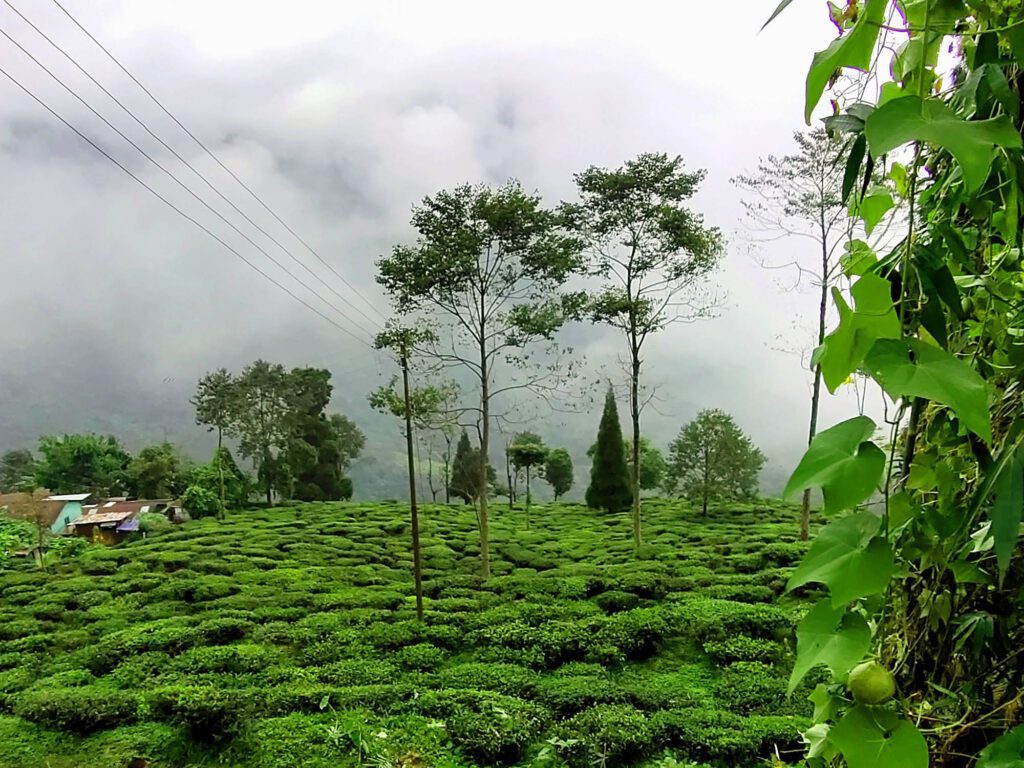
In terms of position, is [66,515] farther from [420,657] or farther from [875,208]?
[875,208]

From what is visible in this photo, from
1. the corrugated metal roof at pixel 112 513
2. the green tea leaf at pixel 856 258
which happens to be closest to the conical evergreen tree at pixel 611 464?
the corrugated metal roof at pixel 112 513

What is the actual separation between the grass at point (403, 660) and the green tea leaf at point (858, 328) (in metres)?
1.31

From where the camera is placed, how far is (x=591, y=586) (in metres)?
6.66

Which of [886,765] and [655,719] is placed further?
[655,719]

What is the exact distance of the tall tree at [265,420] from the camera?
19.3 m

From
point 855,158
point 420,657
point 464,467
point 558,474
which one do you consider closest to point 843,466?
point 855,158

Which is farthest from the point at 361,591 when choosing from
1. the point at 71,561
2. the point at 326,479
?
the point at 326,479

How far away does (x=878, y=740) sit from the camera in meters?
0.25

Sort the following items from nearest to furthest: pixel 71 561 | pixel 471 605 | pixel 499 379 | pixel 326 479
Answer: pixel 471 605 → pixel 499 379 → pixel 71 561 → pixel 326 479

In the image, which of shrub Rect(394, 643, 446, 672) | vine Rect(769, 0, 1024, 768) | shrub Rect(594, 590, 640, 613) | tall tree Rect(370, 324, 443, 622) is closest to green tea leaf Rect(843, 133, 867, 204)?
vine Rect(769, 0, 1024, 768)

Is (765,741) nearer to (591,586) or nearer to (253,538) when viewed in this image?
(591,586)

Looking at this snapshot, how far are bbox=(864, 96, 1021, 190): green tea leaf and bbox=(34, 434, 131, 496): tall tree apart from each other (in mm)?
25521

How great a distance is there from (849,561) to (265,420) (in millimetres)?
21244

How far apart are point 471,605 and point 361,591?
154 centimetres
